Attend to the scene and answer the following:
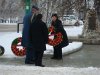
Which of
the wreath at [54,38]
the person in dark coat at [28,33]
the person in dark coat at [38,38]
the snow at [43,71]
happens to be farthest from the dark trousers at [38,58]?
the wreath at [54,38]

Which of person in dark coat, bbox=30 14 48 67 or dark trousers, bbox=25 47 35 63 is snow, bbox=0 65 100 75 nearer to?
person in dark coat, bbox=30 14 48 67

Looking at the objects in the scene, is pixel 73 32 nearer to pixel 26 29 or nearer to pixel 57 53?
pixel 57 53

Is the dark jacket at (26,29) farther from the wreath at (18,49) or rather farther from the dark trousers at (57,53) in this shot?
the dark trousers at (57,53)

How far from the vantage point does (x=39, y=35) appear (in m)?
12.8

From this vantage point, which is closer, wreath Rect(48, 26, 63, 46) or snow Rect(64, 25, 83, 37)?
wreath Rect(48, 26, 63, 46)


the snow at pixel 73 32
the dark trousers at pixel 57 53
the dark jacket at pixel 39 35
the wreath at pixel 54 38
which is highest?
the dark jacket at pixel 39 35

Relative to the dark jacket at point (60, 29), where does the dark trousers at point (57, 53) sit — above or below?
below

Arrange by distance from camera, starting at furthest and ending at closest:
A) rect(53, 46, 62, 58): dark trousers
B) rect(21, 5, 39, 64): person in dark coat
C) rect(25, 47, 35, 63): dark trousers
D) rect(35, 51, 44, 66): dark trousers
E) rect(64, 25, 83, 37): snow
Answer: rect(64, 25, 83, 37): snow, rect(53, 46, 62, 58): dark trousers, rect(25, 47, 35, 63): dark trousers, rect(21, 5, 39, 64): person in dark coat, rect(35, 51, 44, 66): dark trousers

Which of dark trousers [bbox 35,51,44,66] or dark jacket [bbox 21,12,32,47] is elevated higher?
dark jacket [bbox 21,12,32,47]

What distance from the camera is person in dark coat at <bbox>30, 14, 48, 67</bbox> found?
41.8 ft

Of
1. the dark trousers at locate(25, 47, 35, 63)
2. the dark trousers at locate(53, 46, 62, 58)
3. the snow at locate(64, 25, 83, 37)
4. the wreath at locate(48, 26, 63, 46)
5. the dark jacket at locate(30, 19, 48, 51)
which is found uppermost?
the dark jacket at locate(30, 19, 48, 51)

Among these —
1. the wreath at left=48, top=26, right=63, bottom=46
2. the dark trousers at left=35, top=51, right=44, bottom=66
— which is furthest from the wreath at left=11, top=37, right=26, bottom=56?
the dark trousers at left=35, top=51, right=44, bottom=66

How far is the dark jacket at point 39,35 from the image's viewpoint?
12789 millimetres

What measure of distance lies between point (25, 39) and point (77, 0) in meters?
14.8
